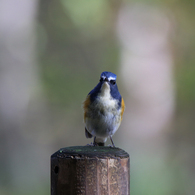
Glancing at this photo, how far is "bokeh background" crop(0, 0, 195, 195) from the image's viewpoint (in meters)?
9.12

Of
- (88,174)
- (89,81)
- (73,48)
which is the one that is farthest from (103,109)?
(73,48)

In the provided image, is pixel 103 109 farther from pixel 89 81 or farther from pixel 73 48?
pixel 73 48

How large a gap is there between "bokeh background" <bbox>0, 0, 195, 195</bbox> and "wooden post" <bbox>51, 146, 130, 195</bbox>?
23.7 ft

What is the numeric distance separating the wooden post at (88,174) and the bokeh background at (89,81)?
7226 millimetres

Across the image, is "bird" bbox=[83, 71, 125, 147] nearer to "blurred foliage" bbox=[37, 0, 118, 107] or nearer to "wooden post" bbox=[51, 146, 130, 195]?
"wooden post" bbox=[51, 146, 130, 195]

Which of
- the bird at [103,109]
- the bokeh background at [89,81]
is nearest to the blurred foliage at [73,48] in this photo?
the bokeh background at [89,81]

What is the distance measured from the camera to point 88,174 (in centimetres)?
188

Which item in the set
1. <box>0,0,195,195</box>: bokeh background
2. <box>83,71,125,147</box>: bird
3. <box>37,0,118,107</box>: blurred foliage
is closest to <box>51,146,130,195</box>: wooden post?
<box>83,71,125,147</box>: bird

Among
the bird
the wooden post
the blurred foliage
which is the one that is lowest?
the wooden post

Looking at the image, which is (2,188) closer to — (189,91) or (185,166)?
(185,166)

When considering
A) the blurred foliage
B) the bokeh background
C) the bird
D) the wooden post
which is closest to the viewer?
the wooden post

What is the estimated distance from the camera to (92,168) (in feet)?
6.23

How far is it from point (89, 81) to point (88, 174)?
8531mm

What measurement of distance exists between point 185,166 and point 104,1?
6.44 m
